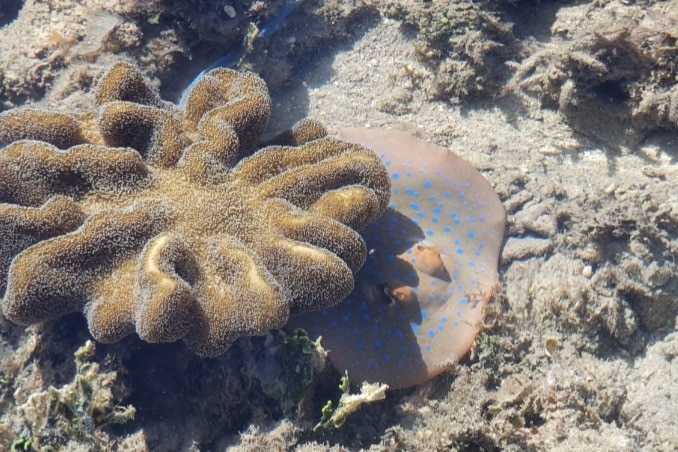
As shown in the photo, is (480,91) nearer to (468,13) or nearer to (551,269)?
(468,13)

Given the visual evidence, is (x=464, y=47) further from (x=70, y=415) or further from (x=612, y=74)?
(x=70, y=415)

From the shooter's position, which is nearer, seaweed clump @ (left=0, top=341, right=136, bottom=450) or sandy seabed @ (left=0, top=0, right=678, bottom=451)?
seaweed clump @ (left=0, top=341, right=136, bottom=450)

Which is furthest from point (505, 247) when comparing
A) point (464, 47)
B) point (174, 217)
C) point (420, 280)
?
point (174, 217)

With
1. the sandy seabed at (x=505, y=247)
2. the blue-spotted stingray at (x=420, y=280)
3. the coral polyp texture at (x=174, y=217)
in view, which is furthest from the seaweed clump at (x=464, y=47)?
the coral polyp texture at (x=174, y=217)

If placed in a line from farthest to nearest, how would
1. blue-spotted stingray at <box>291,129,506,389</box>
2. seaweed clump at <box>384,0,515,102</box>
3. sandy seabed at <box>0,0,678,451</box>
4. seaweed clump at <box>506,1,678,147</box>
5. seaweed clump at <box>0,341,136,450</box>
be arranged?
seaweed clump at <box>384,0,515,102</box> → seaweed clump at <box>506,1,678,147</box> → blue-spotted stingray at <box>291,129,506,389</box> → sandy seabed at <box>0,0,678,451</box> → seaweed clump at <box>0,341,136,450</box>

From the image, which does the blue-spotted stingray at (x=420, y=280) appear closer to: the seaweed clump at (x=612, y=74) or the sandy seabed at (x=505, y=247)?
the sandy seabed at (x=505, y=247)

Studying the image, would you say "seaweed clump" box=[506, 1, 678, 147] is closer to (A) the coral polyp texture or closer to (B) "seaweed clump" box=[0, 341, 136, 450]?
(A) the coral polyp texture

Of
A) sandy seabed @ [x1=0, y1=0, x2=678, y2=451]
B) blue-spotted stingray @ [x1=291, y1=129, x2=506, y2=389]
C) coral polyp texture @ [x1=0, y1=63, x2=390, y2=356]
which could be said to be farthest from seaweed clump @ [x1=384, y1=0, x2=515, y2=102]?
coral polyp texture @ [x1=0, y1=63, x2=390, y2=356]
